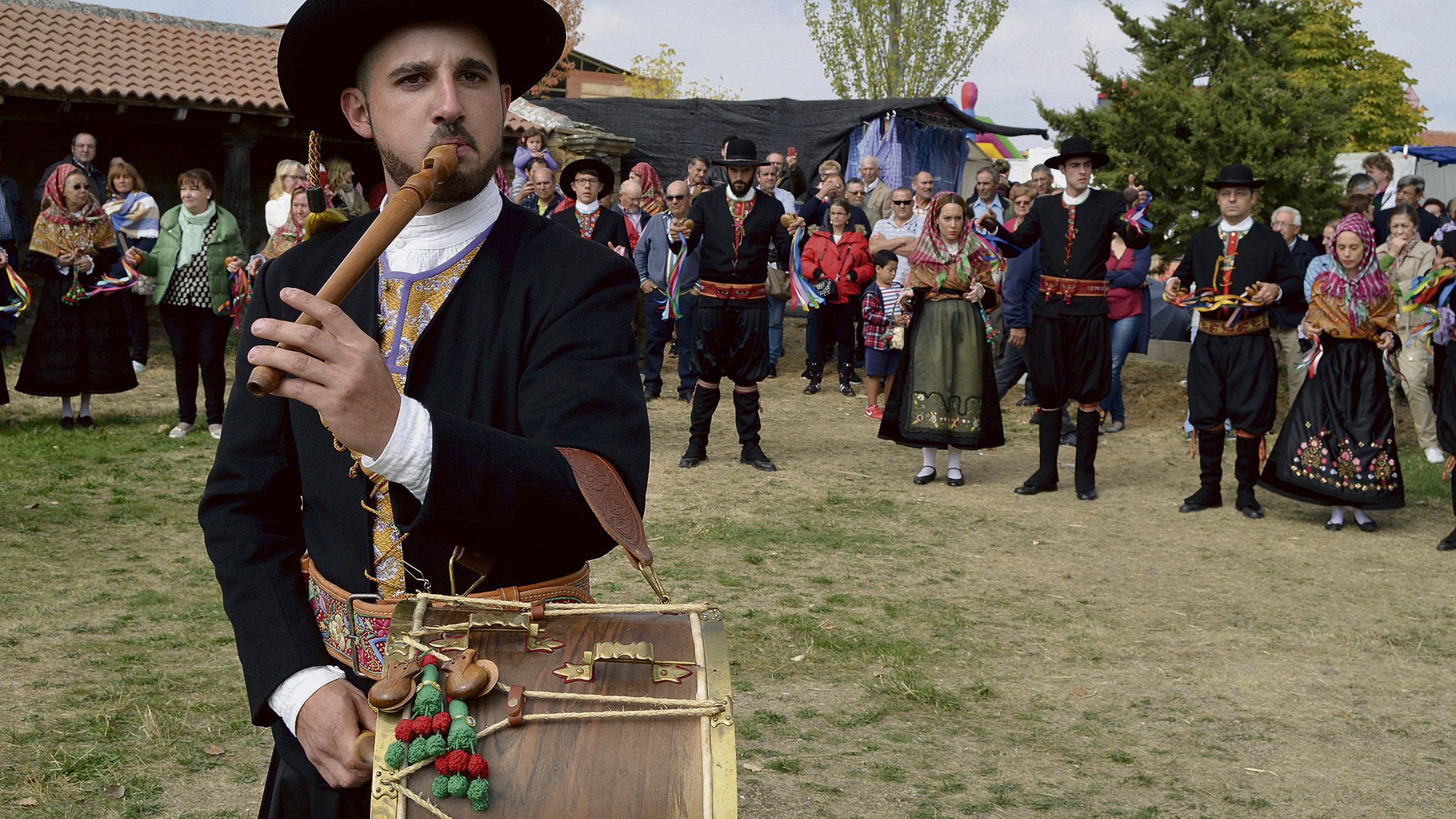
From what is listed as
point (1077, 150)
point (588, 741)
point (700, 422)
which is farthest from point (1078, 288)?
point (588, 741)

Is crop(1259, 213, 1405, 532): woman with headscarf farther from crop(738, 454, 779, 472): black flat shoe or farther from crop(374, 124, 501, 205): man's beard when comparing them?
crop(374, 124, 501, 205): man's beard

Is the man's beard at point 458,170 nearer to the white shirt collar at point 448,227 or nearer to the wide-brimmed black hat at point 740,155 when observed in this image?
the white shirt collar at point 448,227

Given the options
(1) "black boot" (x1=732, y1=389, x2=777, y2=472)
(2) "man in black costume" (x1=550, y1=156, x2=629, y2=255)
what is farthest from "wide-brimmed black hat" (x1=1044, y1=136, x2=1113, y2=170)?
(2) "man in black costume" (x1=550, y1=156, x2=629, y2=255)

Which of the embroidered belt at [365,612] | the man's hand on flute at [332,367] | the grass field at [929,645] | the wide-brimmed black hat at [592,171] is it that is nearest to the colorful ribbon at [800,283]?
the wide-brimmed black hat at [592,171]

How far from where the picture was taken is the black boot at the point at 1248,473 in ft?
27.4

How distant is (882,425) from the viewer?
9047mm

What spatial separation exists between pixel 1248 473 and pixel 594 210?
18.5 ft

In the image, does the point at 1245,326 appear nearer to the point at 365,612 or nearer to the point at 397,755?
the point at 365,612

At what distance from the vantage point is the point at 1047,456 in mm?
8789

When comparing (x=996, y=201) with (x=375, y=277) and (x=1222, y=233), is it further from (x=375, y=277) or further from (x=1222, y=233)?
(x=375, y=277)

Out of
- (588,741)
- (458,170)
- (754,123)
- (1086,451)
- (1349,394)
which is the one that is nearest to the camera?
(588,741)

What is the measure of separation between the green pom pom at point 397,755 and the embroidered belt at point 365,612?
32 centimetres

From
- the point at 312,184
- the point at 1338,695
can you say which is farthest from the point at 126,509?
the point at 1338,695

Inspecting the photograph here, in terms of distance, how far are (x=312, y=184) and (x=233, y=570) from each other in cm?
73
